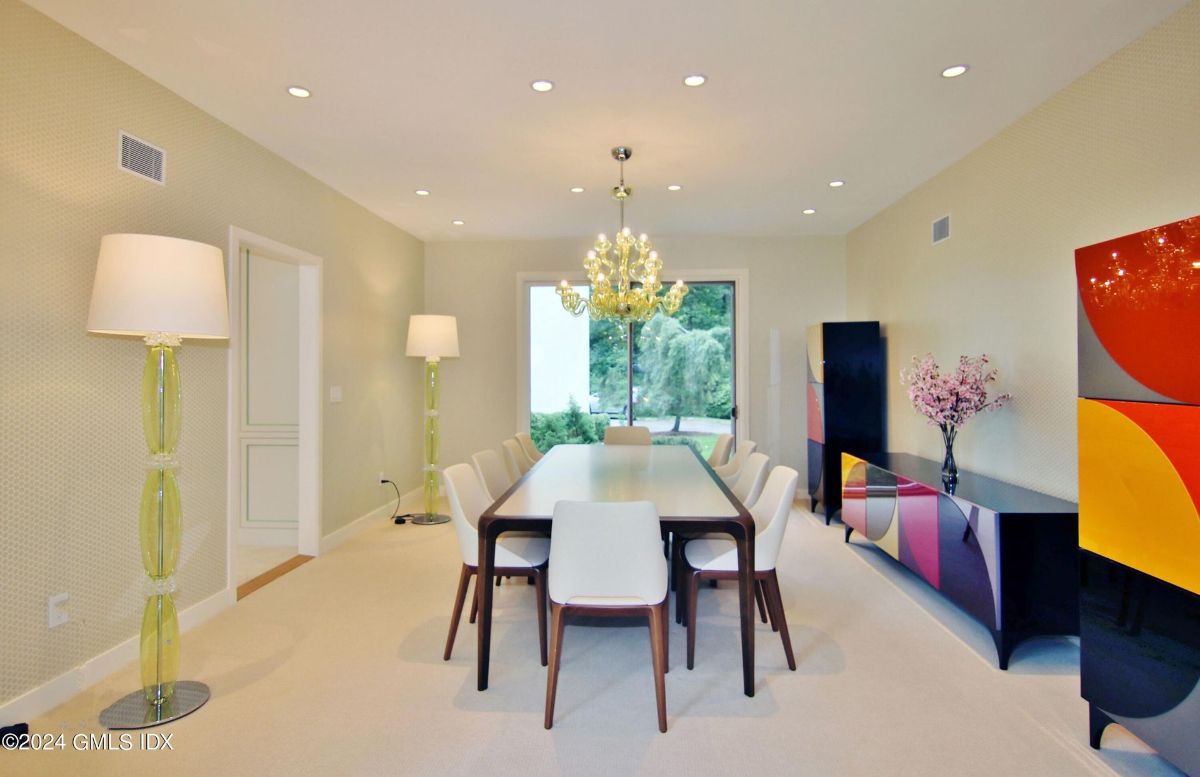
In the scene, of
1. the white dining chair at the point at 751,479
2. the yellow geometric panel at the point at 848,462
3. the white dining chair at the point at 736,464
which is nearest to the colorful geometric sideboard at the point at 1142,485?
the white dining chair at the point at 751,479

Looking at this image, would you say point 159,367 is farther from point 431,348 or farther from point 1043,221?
point 1043,221

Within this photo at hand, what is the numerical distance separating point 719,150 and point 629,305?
1.13m

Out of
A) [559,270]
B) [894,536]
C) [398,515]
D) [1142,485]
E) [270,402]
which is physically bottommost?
[398,515]

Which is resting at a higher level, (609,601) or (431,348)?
(431,348)

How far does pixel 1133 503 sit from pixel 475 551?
7.86 feet

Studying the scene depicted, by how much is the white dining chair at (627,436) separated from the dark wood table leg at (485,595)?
9.28 ft

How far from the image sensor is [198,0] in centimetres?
227

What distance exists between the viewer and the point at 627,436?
17.3 ft

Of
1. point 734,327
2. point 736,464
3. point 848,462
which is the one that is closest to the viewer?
point 736,464

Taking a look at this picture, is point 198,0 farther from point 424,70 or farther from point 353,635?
point 353,635

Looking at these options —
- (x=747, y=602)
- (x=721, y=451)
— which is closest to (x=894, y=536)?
(x=721, y=451)

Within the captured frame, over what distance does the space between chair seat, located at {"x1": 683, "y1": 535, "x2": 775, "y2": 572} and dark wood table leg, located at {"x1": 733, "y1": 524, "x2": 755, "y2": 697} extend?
0.47 ft

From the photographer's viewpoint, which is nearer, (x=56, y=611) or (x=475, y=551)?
(x=56, y=611)

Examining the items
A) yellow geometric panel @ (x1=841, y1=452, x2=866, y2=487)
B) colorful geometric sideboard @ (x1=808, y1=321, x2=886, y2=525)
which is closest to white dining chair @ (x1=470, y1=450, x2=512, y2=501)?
yellow geometric panel @ (x1=841, y1=452, x2=866, y2=487)
